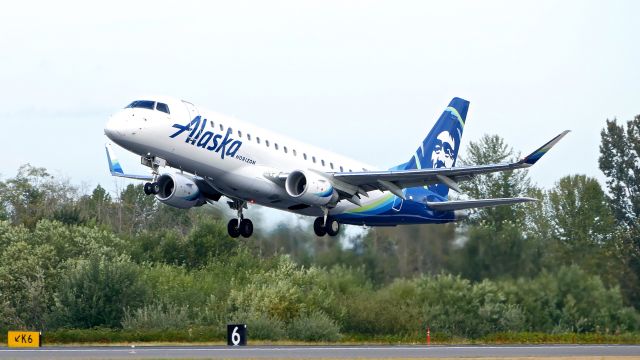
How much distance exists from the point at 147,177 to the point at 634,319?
85.2ft

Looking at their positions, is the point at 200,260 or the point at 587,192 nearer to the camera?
the point at 587,192

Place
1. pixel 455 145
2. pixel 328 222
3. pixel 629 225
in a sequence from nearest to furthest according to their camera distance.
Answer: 1. pixel 328 222
2. pixel 455 145
3. pixel 629 225

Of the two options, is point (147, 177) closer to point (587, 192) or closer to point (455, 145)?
point (455, 145)

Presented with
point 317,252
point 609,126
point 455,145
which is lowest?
point 317,252

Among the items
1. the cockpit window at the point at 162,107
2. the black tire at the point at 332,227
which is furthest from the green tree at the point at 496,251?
the cockpit window at the point at 162,107

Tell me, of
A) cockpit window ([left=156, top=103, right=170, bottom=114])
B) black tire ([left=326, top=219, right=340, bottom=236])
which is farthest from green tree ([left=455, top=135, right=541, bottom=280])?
cockpit window ([left=156, top=103, right=170, bottom=114])

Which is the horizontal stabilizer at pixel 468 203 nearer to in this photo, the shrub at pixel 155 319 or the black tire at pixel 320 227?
the black tire at pixel 320 227

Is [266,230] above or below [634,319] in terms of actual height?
above

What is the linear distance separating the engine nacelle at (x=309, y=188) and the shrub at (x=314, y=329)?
625 inches

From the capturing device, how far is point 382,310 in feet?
213

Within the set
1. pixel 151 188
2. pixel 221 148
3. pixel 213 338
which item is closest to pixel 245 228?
pixel 221 148

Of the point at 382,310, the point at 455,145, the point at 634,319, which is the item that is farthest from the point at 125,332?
the point at 634,319

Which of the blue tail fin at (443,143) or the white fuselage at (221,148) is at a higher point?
the blue tail fin at (443,143)

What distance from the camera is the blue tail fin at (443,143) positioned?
54969 mm
